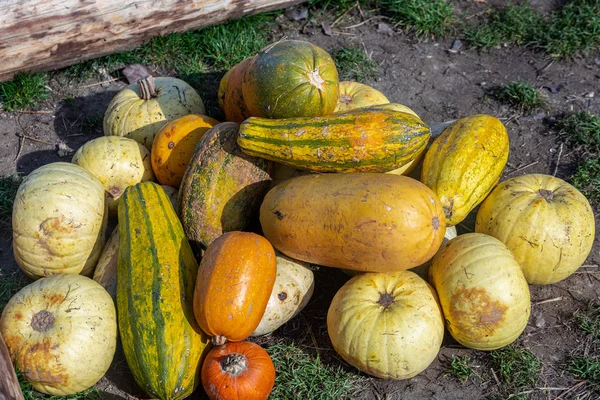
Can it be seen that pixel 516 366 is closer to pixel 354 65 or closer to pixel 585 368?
pixel 585 368

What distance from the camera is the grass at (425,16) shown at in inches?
251

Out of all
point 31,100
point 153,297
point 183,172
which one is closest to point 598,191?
point 183,172

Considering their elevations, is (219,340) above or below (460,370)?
above

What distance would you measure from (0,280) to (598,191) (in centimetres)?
443

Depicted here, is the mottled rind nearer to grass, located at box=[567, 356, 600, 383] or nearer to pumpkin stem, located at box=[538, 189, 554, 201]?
pumpkin stem, located at box=[538, 189, 554, 201]

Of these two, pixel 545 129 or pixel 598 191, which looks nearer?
pixel 598 191

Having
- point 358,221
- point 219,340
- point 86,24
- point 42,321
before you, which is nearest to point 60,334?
point 42,321

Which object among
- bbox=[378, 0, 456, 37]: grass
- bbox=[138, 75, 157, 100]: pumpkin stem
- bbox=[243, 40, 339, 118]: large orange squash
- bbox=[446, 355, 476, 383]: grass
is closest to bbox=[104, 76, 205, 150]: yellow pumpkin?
bbox=[138, 75, 157, 100]: pumpkin stem

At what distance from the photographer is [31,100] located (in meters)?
5.68

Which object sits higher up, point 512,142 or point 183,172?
point 183,172

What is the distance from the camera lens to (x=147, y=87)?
16.0 ft

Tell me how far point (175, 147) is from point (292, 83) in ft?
3.14

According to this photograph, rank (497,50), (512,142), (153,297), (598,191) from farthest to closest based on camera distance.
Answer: (497,50)
(512,142)
(598,191)
(153,297)

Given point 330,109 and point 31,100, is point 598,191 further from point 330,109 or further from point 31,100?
point 31,100
